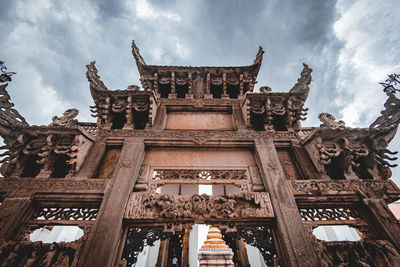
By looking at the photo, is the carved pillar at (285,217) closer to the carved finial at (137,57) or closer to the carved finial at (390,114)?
the carved finial at (390,114)

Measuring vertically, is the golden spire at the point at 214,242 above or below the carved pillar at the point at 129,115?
below

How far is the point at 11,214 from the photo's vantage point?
Answer: 307 centimetres

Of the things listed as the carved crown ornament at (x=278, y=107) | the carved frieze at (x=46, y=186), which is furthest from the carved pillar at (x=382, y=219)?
the carved frieze at (x=46, y=186)

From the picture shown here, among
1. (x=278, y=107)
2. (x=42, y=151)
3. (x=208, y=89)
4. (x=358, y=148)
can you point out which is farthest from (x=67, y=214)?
(x=358, y=148)

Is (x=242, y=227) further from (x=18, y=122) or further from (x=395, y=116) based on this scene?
(x=18, y=122)

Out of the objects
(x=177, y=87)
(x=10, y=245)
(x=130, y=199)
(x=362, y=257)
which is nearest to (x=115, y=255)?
(x=130, y=199)

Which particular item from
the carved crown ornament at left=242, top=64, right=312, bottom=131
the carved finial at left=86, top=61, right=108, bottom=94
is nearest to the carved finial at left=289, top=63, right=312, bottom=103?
the carved crown ornament at left=242, top=64, right=312, bottom=131

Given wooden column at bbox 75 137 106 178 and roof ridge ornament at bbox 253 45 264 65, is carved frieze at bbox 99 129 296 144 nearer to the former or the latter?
wooden column at bbox 75 137 106 178

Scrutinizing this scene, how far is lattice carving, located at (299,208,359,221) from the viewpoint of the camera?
341cm

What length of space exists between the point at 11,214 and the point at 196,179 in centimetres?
360

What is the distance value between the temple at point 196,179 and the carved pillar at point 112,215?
0.7 inches

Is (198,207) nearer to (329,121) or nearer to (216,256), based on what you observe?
(329,121)

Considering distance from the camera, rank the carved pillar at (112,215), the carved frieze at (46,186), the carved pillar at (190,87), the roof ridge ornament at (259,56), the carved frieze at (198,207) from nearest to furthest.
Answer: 1. the carved pillar at (112,215)
2. the carved frieze at (198,207)
3. the carved frieze at (46,186)
4. the carved pillar at (190,87)
5. the roof ridge ornament at (259,56)

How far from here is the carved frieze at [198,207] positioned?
3.23 metres
